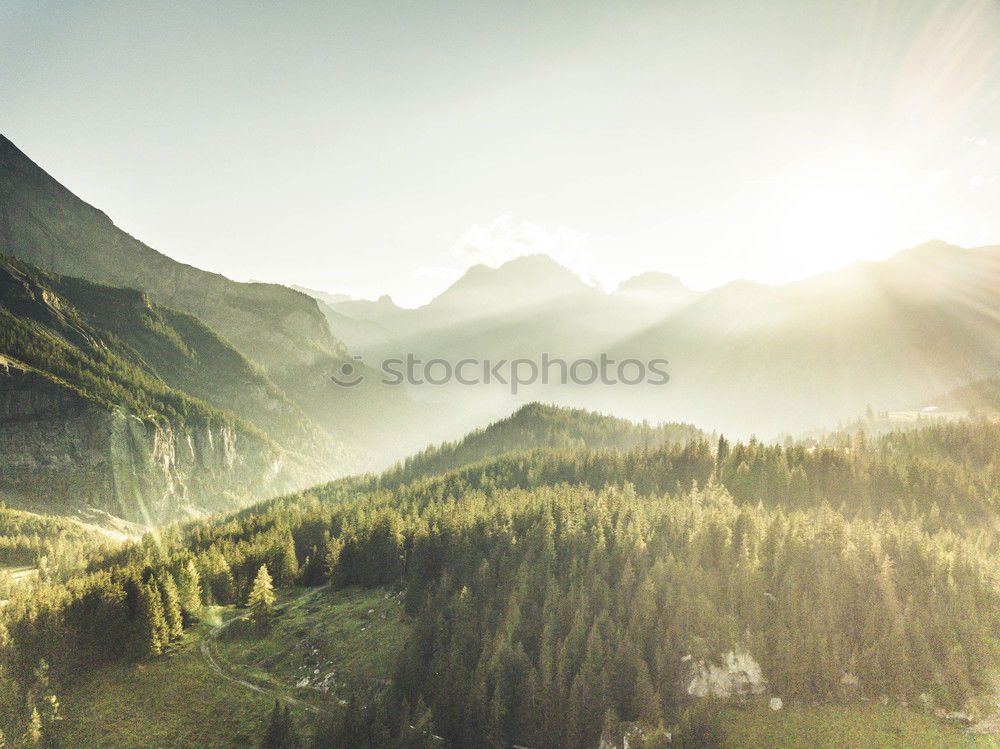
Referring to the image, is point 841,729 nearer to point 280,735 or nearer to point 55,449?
point 280,735

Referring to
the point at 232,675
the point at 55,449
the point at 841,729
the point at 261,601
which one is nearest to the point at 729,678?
the point at 841,729

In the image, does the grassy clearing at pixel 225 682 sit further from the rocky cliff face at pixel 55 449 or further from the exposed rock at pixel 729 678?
the rocky cliff face at pixel 55 449

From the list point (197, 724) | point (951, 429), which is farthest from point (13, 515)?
point (951, 429)

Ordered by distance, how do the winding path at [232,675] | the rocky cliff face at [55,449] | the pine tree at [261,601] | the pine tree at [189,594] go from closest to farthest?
the winding path at [232,675] < the pine tree at [261,601] < the pine tree at [189,594] < the rocky cliff face at [55,449]

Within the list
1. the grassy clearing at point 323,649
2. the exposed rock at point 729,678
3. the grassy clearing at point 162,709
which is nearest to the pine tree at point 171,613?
the grassy clearing at point 162,709

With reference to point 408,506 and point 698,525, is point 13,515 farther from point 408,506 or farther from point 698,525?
point 698,525

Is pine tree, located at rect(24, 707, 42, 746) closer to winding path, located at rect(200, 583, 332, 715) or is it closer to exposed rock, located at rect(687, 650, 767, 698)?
winding path, located at rect(200, 583, 332, 715)

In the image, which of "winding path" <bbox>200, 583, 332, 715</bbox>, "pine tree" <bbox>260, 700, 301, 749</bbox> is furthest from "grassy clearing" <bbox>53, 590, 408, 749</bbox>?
"pine tree" <bbox>260, 700, 301, 749</bbox>
